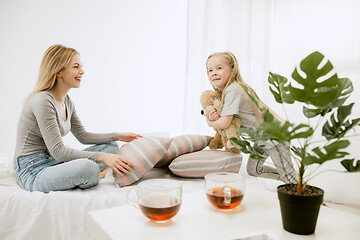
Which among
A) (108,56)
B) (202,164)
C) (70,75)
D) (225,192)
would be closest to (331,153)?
(225,192)

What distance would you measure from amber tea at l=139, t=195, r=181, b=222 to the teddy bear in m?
1.00

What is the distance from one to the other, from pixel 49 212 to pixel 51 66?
2.52 ft

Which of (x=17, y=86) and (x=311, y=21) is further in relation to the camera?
(x=17, y=86)

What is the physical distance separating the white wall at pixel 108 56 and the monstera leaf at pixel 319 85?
8.15 feet

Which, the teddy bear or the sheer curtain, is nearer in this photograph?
the teddy bear

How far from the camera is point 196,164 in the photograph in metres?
1.68

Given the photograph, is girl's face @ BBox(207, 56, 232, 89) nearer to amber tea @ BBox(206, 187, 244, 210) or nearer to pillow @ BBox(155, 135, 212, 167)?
pillow @ BBox(155, 135, 212, 167)

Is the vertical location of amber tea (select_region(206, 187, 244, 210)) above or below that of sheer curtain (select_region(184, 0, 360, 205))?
below

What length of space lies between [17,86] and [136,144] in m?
1.59

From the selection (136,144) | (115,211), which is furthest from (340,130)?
(136,144)

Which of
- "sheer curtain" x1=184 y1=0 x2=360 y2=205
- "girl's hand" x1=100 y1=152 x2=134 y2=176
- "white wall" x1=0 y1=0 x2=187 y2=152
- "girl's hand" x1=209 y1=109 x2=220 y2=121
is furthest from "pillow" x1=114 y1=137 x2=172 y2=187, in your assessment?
"white wall" x1=0 y1=0 x2=187 y2=152

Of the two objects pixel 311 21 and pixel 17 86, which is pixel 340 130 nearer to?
pixel 311 21

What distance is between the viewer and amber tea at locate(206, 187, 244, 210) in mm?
863

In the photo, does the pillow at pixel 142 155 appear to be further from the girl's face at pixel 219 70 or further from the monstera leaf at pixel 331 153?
the monstera leaf at pixel 331 153
